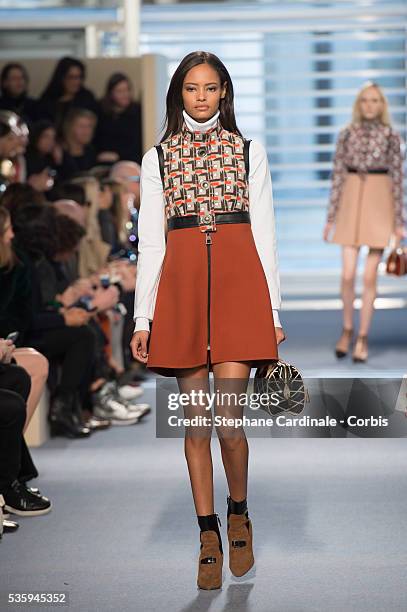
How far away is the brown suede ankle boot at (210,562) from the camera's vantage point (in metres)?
3.55

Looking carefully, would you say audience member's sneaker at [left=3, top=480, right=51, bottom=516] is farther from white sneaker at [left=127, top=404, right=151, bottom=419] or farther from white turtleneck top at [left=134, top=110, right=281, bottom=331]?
white sneaker at [left=127, top=404, right=151, bottom=419]

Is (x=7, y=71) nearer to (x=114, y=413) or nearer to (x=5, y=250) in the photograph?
(x=114, y=413)

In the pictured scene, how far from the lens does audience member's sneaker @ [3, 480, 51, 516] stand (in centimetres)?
451

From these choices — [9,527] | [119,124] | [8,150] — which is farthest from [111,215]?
[9,527]

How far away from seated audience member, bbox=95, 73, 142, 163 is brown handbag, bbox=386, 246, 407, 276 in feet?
7.28

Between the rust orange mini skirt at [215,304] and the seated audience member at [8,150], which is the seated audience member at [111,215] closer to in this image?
the seated audience member at [8,150]

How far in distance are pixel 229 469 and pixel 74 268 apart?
10.6 feet

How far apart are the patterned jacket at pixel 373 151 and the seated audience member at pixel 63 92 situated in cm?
222

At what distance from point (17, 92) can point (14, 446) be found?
→ 522 cm

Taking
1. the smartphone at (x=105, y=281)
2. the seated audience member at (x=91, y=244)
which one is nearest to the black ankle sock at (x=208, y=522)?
the smartphone at (x=105, y=281)

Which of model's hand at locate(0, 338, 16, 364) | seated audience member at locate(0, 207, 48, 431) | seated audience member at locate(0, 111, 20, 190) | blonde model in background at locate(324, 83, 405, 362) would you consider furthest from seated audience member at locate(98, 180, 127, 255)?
model's hand at locate(0, 338, 16, 364)

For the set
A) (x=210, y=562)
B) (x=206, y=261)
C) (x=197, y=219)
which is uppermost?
(x=197, y=219)

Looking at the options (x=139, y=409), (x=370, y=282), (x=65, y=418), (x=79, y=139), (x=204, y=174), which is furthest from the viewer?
(x=79, y=139)

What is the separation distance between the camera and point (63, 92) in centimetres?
920
